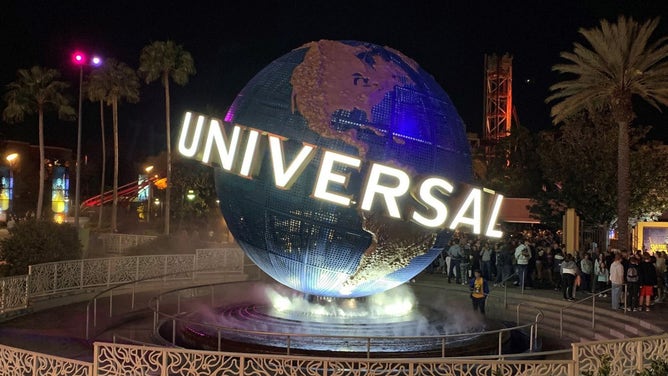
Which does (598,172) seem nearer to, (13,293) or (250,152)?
(250,152)

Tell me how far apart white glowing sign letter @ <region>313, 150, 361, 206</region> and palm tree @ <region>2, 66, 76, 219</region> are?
37.2 m

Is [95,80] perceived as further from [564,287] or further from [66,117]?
[564,287]

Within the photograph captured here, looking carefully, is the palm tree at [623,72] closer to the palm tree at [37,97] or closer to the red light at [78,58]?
the red light at [78,58]

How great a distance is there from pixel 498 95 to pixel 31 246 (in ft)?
158

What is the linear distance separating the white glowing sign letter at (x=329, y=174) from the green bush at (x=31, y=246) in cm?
1107

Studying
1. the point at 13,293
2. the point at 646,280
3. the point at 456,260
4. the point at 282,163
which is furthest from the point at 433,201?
the point at 13,293

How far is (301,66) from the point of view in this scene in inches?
513

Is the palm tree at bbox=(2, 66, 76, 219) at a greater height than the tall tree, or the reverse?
the palm tree at bbox=(2, 66, 76, 219)

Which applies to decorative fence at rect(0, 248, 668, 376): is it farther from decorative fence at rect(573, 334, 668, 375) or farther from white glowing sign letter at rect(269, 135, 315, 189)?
white glowing sign letter at rect(269, 135, 315, 189)

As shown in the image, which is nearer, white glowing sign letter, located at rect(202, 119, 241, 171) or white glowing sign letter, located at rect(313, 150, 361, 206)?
white glowing sign letter, located at rect(313, 150, 361, 206)

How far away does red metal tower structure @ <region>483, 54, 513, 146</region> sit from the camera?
2322 inches

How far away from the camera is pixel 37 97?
4500 cm

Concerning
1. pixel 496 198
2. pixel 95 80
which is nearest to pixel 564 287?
pixel 496 198

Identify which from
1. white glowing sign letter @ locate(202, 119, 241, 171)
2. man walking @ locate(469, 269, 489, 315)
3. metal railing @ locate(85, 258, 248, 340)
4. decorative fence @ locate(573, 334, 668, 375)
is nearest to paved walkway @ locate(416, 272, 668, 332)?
man walking @ locate(469, 269, 489, 315)
